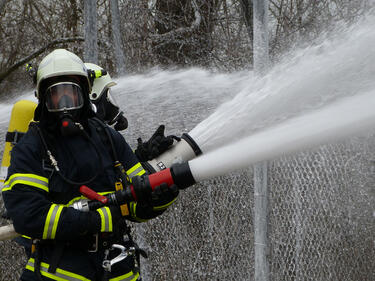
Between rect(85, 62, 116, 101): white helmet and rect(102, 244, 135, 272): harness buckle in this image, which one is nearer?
rect(102, 244, 135, 272): harness buckle

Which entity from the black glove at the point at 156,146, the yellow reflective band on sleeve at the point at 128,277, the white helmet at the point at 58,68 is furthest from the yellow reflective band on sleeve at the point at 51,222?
the black glove at the point at 156,146

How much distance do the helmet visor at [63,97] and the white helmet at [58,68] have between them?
69 millimetres

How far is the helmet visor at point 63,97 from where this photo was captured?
248cm

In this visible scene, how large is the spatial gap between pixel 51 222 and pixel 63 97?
2.09 feet

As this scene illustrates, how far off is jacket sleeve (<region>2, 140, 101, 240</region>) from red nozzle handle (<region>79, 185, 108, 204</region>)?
0.08 m

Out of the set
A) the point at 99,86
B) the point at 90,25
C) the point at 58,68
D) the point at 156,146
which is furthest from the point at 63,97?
the point at 90,25

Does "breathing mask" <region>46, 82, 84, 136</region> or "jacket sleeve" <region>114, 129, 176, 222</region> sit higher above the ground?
"breathing mask" <region>46, 82, 84, 136</region>

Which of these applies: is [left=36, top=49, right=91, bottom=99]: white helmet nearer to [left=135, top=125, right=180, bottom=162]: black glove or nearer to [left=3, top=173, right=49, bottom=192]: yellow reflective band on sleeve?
[left=3, top=173, right=49, bottom=192]: yellow reflective band on sleeve

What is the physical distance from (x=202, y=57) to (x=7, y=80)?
255 inches

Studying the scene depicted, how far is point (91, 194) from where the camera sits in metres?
2.43

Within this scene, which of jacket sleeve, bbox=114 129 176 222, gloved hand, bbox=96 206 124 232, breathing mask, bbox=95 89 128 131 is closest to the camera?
gloved hand, bbox=96 206 124 232

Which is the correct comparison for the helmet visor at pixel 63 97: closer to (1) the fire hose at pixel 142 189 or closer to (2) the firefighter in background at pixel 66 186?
(2) the firefighter in background at pixel 66 186

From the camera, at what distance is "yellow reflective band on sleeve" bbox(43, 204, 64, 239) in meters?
2.32

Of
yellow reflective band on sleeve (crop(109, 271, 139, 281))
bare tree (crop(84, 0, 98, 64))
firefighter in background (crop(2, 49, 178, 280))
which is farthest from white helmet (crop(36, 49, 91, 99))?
bare tree (crop(84, 0, 98, 64))
